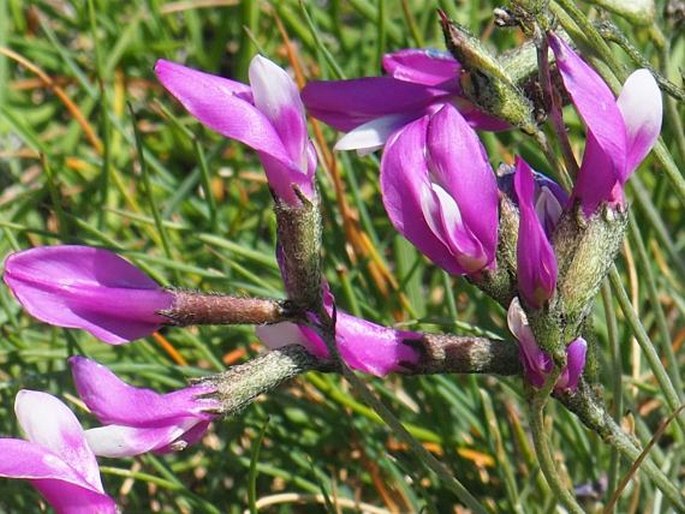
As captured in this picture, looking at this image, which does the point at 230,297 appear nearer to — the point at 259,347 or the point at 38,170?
the point at 259,347

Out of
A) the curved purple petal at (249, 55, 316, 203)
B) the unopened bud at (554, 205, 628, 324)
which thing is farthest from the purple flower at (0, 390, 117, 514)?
the unopened bud at (554, 205, 628, 324)

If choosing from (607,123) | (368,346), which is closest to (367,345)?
(368,346)

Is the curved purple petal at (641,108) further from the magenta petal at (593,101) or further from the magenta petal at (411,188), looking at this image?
the magenta petal at (411,188)

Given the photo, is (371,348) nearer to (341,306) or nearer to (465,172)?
(465,172)

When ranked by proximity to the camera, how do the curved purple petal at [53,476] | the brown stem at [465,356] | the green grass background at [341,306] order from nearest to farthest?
the curved purple petal at [53,476]
the brown stem at [465,356]
the green grass background at [341,306]

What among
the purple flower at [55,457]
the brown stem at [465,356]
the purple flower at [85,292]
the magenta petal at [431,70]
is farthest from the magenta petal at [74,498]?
the magenta petal at [431,70]

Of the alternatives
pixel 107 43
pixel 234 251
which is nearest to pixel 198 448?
pixel 234 251

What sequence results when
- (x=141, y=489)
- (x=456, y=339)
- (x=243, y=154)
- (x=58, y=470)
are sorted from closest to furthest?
(x=58, y=470), (x=456, y=339), (x=141, y=489), (x=243, y=154)
